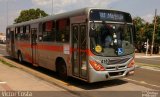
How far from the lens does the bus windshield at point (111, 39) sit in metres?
11.6

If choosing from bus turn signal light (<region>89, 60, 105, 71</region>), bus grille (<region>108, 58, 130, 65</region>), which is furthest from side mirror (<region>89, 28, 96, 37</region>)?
bus grille (<region>108, 58, 130, 65</region>)

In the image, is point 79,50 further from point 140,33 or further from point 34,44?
point 140,33

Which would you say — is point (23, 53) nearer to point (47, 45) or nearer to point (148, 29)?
point (47, 45)

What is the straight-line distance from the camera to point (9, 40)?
25812 mm

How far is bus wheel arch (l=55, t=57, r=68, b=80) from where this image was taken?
13.9m

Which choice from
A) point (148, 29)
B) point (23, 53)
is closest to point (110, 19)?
point (23, 53)

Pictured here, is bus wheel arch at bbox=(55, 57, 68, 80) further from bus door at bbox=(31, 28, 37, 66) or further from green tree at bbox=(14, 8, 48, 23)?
green tree at bbox=(14, 8, 48, 23)

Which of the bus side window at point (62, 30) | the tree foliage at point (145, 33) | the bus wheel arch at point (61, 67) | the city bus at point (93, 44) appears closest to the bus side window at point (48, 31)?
the city bus at point (93, 44)

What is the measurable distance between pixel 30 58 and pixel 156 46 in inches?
1282

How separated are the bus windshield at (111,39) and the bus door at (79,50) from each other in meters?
0.40

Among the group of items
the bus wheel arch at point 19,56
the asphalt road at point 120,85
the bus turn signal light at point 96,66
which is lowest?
the asphalt road at point 120,85

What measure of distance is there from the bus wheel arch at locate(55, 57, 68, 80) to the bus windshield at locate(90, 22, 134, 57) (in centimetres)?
260

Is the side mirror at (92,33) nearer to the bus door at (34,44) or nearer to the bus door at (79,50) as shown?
the bus door at (79,50)

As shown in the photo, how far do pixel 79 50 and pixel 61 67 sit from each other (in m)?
2.29
